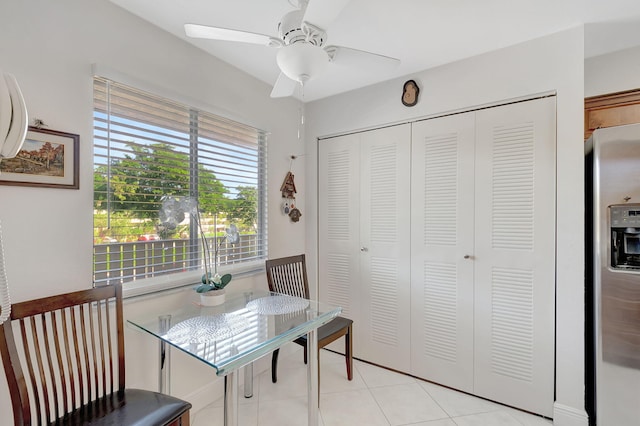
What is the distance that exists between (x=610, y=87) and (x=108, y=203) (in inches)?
132

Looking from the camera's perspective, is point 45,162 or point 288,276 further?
point 288,276

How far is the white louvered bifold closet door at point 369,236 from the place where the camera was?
Answer: 8.11ft

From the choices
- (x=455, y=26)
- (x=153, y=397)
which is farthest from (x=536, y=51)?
(x=153, y=397)

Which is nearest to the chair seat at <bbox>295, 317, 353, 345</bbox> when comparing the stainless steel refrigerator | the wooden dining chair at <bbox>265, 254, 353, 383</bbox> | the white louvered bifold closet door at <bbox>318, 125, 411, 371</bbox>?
the wooden dining chair at <bbox>265, 254, 353, 383</bbox>

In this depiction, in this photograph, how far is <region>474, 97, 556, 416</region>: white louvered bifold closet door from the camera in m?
1.90

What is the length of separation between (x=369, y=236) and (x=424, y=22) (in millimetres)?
1618

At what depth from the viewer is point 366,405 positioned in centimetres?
205

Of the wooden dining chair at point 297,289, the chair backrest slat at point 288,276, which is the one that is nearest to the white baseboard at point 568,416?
the wooden dining chair at point 297,289

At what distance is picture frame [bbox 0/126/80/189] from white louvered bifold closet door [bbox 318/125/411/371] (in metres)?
1.94

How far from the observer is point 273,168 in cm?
268

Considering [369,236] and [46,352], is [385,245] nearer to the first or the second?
[369,236]

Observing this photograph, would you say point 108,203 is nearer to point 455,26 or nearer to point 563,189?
point 455,26

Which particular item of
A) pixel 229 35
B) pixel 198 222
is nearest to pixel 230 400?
pixel 198 222

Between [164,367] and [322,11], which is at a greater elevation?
[322,11]
